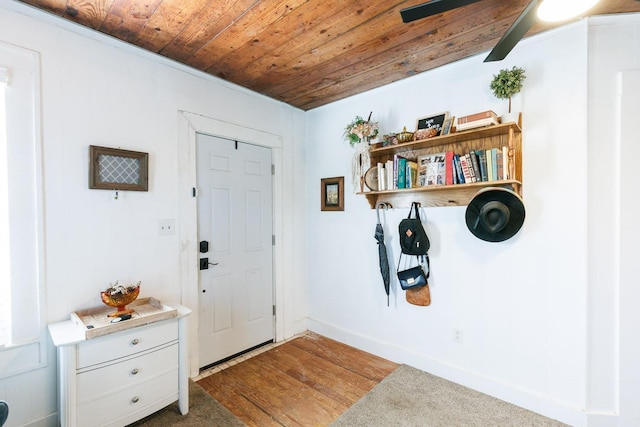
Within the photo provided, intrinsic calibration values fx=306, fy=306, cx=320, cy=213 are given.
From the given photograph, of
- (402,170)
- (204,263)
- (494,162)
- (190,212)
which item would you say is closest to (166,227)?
(190,212)

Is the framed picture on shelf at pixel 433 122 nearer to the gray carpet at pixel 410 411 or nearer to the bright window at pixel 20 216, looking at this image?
the gray carpet at pixel 410 411

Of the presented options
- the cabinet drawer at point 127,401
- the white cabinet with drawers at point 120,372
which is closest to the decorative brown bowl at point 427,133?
the white cabinet with drawers at point 120,372

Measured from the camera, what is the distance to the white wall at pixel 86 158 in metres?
1.82

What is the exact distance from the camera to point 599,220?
1.88 m

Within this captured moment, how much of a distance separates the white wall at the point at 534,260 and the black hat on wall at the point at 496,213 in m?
0.10

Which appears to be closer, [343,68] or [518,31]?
[518,31]

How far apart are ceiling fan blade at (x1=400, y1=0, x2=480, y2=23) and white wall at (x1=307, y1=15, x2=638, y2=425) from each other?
3.46 ft

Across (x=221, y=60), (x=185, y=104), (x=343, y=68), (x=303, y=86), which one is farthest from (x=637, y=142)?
(x=185, y=104)

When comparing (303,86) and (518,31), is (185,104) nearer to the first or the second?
(303,86)

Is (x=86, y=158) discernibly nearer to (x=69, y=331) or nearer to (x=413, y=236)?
(x=69, y=331)

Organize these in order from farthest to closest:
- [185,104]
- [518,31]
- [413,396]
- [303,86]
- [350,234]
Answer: [350,234], [303,86], [185,104], [413,396], [518,31]

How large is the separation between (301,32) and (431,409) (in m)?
2.67

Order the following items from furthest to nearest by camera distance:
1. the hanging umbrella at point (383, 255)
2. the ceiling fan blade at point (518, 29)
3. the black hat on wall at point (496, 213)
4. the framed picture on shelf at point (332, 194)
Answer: the framed picture on shelf at point (332, 194) → the hanging umbrella at point (383, 255) → the black hat on wall at point (496, 213) → the ceiling fan blade at point (518, 29)

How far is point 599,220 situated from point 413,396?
169 centimetres
